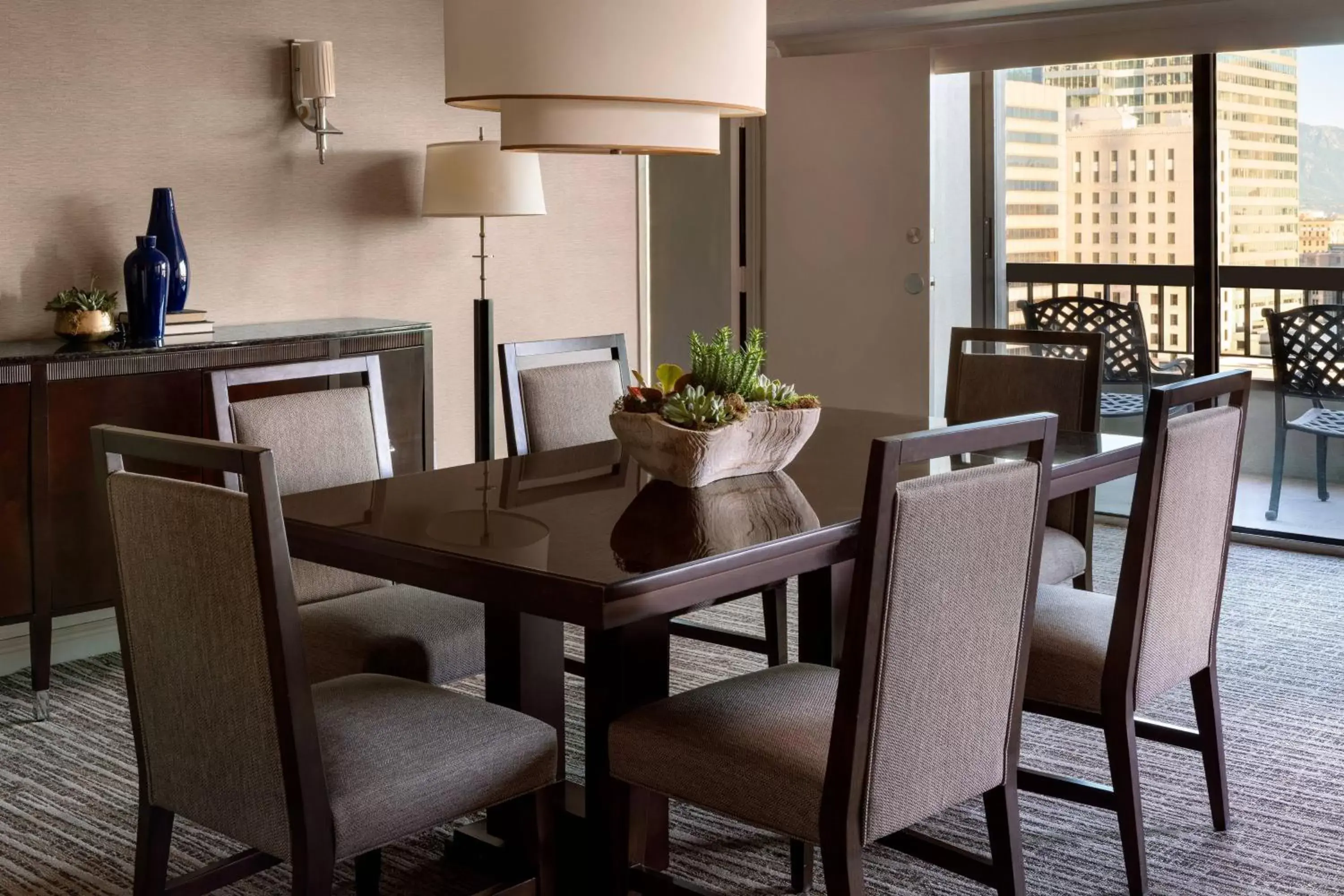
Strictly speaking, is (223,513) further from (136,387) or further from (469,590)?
(136,387)

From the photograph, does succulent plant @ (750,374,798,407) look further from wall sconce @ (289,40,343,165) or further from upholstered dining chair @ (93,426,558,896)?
Answer: wall sconce @ (289,40,343,165)

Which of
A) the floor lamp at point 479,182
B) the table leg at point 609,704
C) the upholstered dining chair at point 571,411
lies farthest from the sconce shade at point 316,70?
the table leg at point 609,704

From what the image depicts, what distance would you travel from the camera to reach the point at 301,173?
187 inches

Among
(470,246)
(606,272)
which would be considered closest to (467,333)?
(470,246)

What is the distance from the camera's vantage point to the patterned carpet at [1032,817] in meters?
2.56

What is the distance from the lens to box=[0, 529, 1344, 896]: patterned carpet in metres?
2.56

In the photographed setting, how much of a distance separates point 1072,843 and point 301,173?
3374mm

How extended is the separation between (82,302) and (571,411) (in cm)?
152

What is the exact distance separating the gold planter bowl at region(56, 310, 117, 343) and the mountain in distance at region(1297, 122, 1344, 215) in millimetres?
4133

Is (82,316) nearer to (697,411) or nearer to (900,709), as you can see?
(697,411)

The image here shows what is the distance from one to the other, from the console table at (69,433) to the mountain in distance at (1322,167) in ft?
11.8

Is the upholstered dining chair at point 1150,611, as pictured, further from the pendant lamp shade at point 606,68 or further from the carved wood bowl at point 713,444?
the pendant lamp shade at point 606,68

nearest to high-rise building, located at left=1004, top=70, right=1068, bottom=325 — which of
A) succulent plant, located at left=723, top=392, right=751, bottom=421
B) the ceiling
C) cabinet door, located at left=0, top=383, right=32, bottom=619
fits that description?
the ceiling

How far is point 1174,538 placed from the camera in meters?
2.44
